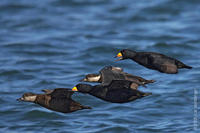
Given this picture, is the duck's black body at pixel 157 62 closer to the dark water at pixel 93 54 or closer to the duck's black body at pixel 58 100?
the duck's black body at pixel 58 100

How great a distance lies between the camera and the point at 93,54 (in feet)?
77.2

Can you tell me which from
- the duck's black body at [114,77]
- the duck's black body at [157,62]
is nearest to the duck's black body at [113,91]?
the duck's black body at [114,77]

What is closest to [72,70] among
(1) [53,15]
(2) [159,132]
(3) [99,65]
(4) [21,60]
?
(3) [99,65]

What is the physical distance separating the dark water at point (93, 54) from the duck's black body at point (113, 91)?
394 centimetres

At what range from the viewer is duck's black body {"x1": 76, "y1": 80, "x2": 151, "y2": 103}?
39.1 feet

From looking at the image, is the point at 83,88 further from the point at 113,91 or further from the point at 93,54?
the point at 93,54

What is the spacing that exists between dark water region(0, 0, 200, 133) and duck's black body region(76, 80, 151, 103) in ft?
12.9

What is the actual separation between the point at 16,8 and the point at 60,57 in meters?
8.99

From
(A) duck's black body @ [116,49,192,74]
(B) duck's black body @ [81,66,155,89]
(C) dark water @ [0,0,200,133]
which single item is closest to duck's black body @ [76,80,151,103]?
(B) duck's black body @ [81,66,155,89]

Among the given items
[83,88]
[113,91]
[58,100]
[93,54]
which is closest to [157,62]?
[113,91]

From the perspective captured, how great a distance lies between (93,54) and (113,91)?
38.0ft

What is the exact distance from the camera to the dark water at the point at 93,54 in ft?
54.7

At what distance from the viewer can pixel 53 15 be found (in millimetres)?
30359

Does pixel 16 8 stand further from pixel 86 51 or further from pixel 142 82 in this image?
pixel 142 82
